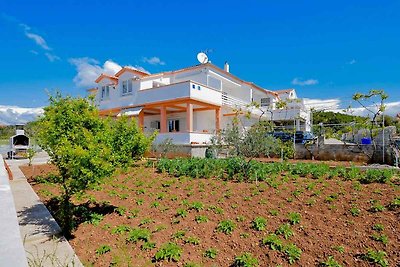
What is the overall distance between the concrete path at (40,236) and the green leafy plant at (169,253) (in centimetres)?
153

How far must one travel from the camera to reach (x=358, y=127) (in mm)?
17906

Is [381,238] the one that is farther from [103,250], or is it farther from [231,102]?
[231,102]

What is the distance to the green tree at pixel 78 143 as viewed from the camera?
6297 millimetres

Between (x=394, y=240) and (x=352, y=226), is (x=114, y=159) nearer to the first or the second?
(x=352, y=226)

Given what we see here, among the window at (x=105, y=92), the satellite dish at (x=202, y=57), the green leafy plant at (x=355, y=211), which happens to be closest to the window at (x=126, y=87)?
the window at (x=105, y=92)

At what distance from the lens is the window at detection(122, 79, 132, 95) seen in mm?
27136

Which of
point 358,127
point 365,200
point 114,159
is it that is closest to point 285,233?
point 365,200

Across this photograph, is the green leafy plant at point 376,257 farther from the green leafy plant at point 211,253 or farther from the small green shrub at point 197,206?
the small green shrub at point 197,206

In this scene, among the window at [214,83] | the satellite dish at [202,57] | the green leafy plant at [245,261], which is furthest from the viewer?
the satellite dish at [202,57]

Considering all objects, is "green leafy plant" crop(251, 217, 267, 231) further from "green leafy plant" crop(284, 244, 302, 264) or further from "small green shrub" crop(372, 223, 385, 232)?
"small green shrub" crop(372, 223, 385, 232)

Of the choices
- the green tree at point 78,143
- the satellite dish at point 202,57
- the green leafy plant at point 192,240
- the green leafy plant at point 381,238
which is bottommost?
the green leafy plant at point 192,240

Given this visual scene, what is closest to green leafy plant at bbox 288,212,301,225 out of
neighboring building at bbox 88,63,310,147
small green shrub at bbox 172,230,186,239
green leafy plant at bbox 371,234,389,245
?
green leafy plant at bbox 371,234,389,245

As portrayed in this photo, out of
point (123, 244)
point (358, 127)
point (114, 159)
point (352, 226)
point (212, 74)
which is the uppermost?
point (212, 74)

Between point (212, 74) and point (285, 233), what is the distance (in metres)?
23.1
